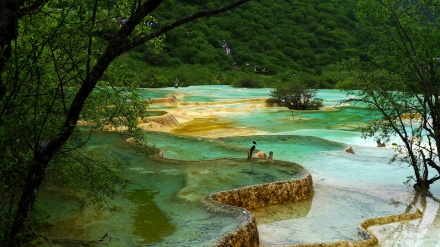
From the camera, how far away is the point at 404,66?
12.9 m

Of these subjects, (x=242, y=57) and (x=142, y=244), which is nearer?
(x=142, y=244)

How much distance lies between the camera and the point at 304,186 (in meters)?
11.3

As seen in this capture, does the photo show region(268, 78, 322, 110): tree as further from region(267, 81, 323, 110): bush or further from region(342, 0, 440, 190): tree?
region(342, 0, 440, 190): tree

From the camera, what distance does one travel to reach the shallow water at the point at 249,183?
759 centimetres

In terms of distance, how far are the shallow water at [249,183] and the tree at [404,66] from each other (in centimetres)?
167

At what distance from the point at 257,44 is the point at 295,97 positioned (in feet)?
108

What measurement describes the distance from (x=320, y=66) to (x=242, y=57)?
9864 millimetres

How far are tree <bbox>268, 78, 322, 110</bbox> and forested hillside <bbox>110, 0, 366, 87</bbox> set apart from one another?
1366cm

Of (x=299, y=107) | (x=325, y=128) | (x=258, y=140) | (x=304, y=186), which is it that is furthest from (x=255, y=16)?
(x=304, y=186)

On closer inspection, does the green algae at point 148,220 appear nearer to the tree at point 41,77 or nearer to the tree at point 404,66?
the tree at point 41,77

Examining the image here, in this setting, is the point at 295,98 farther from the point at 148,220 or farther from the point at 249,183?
the point at 148,220

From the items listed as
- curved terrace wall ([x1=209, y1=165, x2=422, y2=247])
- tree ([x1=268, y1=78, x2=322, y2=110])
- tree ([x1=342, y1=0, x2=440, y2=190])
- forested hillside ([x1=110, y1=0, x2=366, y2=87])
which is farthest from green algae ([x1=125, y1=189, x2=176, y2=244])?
forested hillside ([x1=110, y1=0, x2=366, y2=87])

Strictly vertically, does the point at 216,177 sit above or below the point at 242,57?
below

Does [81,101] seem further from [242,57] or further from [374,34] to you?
[242,57]
